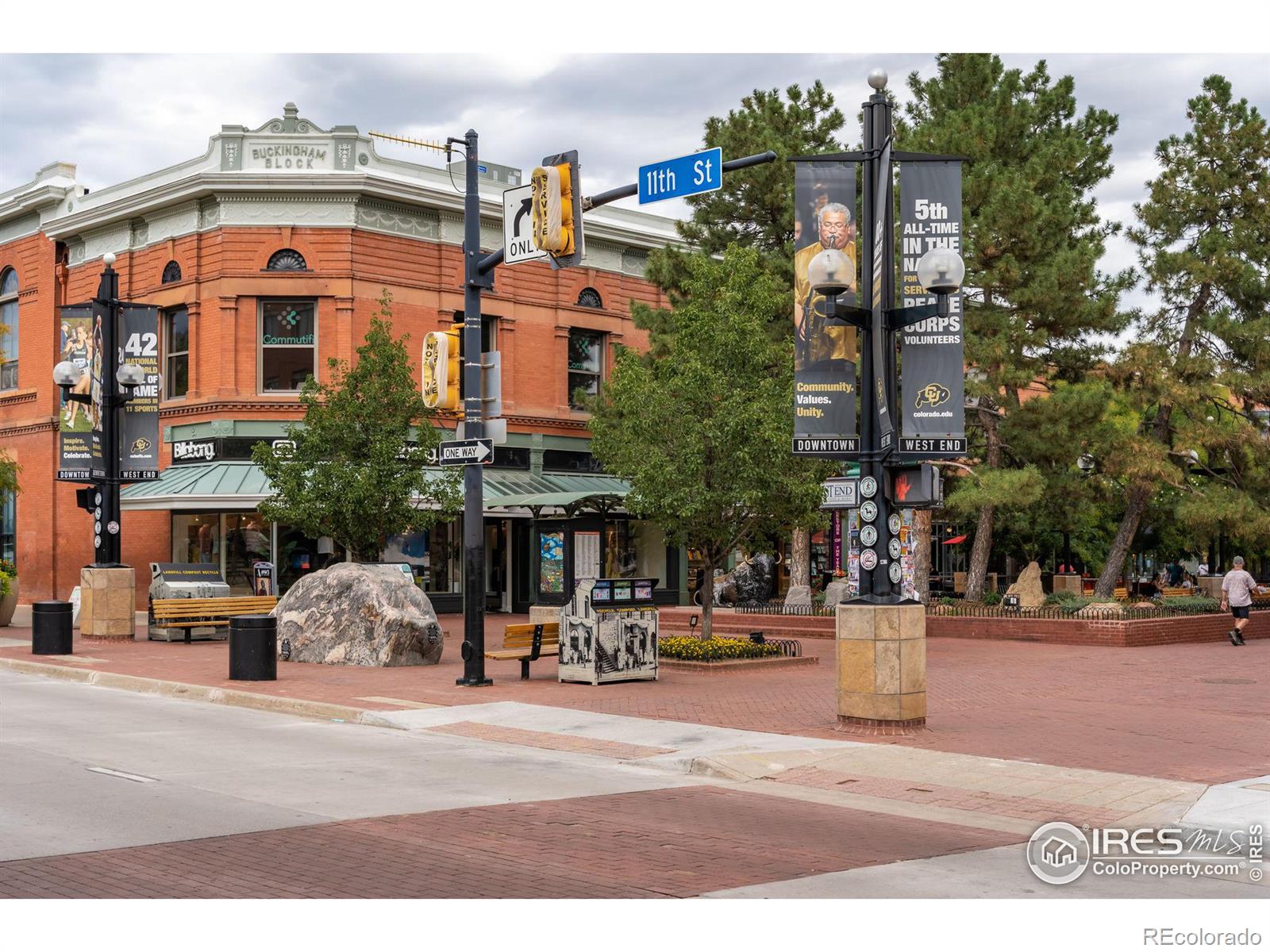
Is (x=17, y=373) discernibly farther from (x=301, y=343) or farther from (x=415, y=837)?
(x=415, y=837)

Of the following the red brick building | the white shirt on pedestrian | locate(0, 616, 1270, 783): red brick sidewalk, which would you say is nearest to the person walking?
the white shirt on pedestrian

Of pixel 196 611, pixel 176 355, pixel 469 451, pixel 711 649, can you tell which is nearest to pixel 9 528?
pixel 176 355

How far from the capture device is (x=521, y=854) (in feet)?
27.0

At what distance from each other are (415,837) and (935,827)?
3580 millimetres

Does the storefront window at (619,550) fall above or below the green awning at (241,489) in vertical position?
below

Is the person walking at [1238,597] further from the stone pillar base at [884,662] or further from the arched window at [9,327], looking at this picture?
the arched window at [9,327]

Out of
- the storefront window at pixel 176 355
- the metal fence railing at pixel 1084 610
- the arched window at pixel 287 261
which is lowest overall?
the metal fence railing at pixel 1084 610

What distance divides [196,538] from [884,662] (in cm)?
2508

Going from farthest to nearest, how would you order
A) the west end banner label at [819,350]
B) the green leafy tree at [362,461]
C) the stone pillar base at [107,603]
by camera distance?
the green leafy tree at [362,461], the stone pillar base at [107,603], the west end banner label at [819,350]

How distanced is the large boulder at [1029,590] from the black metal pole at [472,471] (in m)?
14.5

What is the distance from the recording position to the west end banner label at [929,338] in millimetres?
13758

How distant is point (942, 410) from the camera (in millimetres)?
13797

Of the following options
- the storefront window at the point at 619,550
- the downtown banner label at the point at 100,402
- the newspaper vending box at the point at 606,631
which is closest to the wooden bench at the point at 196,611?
the downtown banner label at the point at 100,402

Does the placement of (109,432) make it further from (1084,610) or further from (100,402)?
(1084,610)
